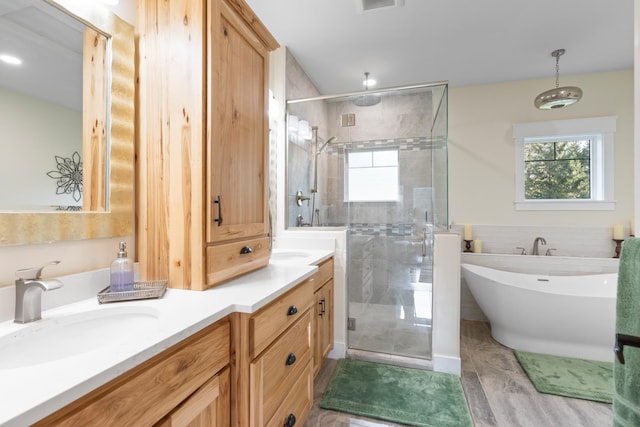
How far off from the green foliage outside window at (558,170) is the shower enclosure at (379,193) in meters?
1.62

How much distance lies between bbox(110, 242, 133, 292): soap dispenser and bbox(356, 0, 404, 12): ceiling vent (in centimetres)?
205

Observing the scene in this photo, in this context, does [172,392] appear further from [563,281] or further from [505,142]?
[505,142]

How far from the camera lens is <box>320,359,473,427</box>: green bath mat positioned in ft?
5.41

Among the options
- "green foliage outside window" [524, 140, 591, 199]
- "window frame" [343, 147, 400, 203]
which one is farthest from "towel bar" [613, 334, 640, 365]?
"green foliage outside window" [524, 140, 591, 199]

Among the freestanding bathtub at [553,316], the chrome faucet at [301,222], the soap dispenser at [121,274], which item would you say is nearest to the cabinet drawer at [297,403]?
the soap dispenser at [121,274]

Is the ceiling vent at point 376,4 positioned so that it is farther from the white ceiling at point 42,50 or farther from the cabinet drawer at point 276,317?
the cabinet drawer at point 276,317

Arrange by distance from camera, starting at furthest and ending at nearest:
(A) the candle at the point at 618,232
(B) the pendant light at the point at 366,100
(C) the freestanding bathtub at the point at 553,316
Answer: (A) the candle at the point at 618,232 → (B) the pendant light at the point at 366,100 → (C) the freestanding bathtub at the point at 553,316

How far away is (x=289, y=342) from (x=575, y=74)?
3.86 m

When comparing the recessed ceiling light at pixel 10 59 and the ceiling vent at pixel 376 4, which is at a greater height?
the ceiling vent at pixel 376 4

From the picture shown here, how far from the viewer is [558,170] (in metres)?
3.19

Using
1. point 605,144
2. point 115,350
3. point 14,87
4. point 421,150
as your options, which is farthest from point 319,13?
point 605,144

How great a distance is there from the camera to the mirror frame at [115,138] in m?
1.01

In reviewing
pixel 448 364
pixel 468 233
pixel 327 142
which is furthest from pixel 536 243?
pixel 327 142

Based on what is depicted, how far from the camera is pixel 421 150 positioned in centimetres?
249
